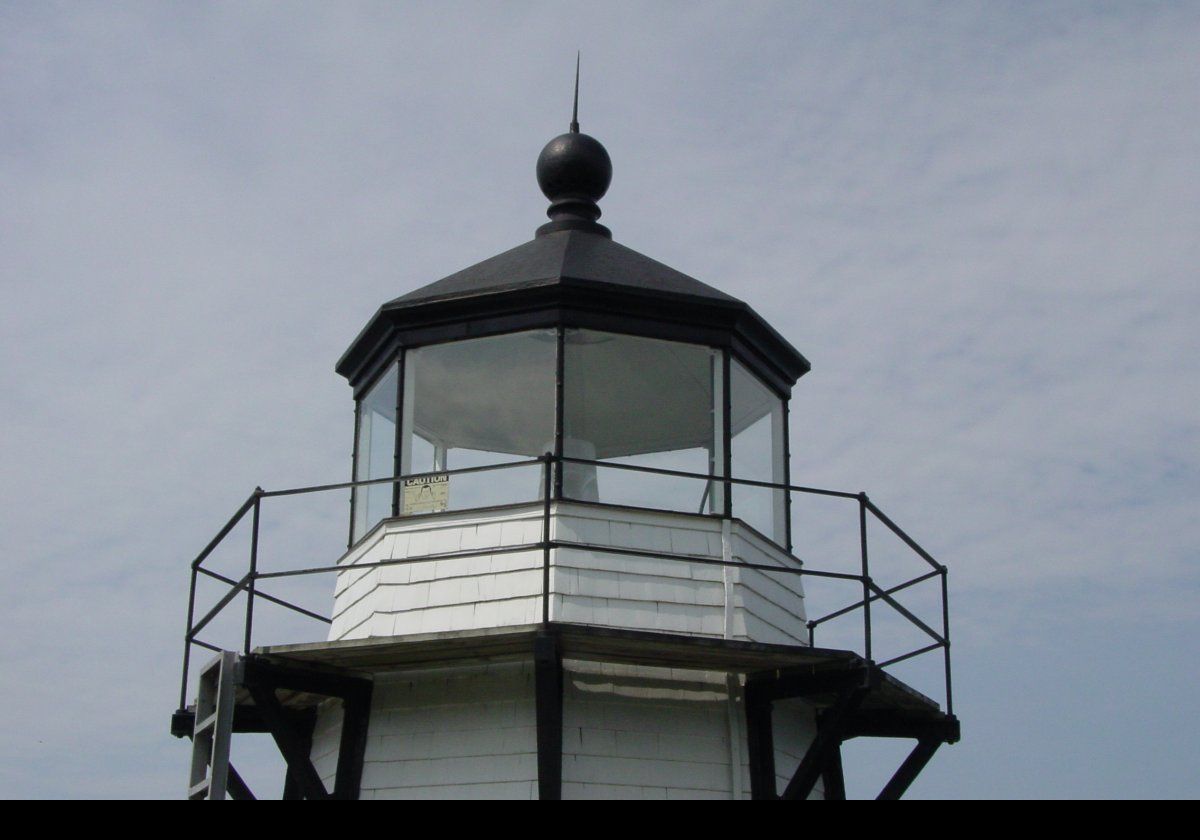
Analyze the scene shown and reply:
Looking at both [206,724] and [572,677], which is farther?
[572,677]

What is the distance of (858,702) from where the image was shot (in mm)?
10500

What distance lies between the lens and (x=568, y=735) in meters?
10.5

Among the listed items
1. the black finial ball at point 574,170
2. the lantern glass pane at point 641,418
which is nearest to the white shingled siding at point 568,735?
the lantern glass pane at point 641,418

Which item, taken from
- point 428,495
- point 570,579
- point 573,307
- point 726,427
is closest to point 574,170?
point 573,307

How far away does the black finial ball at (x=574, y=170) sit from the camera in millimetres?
13219

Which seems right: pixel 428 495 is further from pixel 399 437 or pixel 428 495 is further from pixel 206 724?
pixel 206 724

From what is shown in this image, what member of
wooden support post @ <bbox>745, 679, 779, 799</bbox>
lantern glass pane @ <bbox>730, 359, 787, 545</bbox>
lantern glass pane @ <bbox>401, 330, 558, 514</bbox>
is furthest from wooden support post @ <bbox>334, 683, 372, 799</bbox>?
lantern glass pane @ <bbox>730, 359, 787, 545</bbox>

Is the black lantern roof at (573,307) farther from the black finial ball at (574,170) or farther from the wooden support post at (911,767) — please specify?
the wooden support post at (911,767)

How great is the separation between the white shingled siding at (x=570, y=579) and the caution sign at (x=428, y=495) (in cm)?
10

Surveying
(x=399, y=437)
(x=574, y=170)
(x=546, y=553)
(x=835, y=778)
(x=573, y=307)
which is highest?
(x=574, y=170)

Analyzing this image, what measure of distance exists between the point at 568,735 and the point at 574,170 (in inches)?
188

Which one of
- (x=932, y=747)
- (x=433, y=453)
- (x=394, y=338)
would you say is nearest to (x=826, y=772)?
(x=932, y=747)

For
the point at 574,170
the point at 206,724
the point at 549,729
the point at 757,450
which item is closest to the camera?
the point at 549,729

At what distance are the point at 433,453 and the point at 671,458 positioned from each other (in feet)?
5.71
